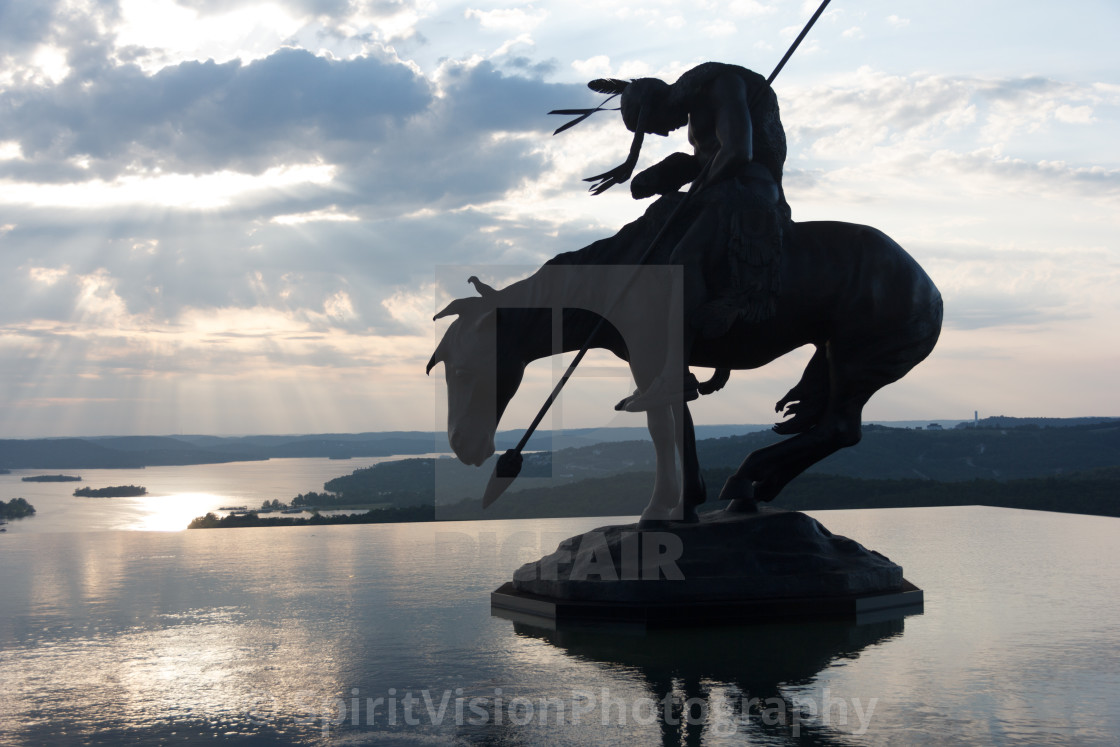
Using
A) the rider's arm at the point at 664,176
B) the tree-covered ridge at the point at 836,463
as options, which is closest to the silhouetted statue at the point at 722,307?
the rider's arm at the point at 664,176

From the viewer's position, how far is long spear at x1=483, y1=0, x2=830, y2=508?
465 cm

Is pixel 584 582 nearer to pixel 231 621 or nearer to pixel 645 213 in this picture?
pixel 231 621

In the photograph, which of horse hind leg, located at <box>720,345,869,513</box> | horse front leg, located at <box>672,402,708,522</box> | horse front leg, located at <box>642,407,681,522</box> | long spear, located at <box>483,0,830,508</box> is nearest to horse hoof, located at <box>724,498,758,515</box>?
horse hind leg, located at <box>720,345,869,513</box>

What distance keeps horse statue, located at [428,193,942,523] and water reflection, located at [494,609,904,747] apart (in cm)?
101

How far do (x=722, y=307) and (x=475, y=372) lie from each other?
138cm

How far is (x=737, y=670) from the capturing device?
335 centimetres

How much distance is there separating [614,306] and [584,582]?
4.97ft

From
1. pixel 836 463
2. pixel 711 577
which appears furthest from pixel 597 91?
pixel 836 463

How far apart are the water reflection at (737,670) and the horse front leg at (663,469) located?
88 centimetres

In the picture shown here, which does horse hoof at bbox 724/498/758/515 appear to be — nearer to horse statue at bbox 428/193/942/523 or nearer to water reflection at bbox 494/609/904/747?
horse statue at bbox 428/193/942/523

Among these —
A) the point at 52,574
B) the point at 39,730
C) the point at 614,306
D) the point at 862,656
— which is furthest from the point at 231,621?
the point at 862,656

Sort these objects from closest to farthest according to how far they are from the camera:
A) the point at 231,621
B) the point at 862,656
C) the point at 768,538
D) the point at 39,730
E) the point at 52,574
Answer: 1. the point at 39,730
2. the point at 862,656
3. the point at 231,621
4. the point at 768,538
5. the point at 52,574

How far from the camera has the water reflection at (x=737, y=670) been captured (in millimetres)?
2654

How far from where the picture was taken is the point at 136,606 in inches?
185
